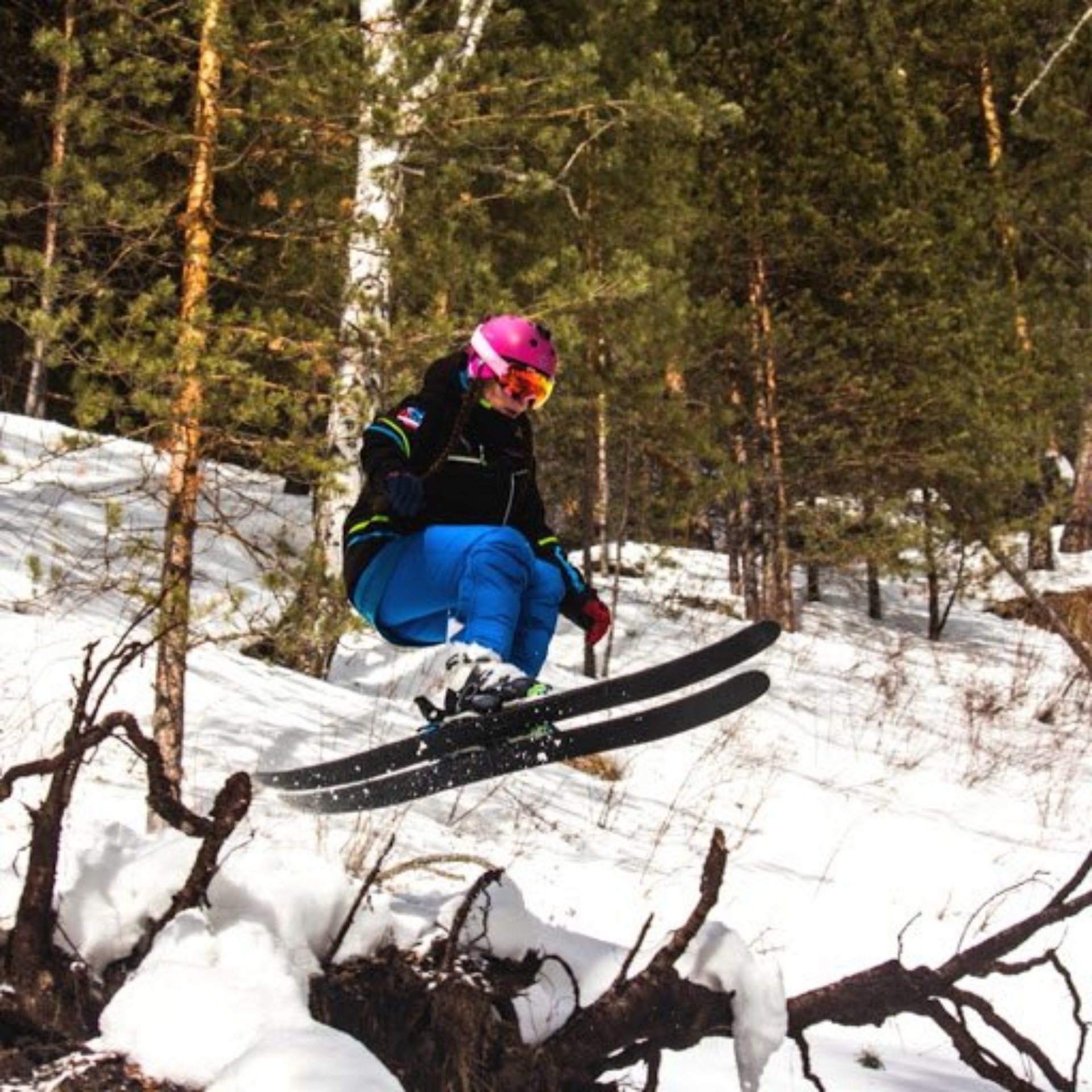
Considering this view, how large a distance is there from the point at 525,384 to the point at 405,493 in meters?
0.49

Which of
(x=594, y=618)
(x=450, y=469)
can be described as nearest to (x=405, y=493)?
(x=450, y=469)

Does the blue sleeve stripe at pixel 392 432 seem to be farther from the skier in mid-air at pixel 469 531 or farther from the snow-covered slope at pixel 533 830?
the snow-covered slope at pixel 533 830

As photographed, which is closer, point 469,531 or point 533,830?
point 469,531

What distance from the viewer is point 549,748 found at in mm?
3445

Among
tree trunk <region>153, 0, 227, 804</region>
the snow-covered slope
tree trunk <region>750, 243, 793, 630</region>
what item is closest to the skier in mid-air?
the snow-covered slope

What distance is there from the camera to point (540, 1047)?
2465mm

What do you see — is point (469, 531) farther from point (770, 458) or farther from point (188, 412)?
point (770, 458)

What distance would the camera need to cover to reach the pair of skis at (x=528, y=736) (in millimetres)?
3451

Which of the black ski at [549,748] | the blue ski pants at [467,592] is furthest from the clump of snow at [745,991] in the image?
the blue ski pants at [467,592]

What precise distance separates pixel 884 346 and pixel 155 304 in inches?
396

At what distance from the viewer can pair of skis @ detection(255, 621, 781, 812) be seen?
345 cm

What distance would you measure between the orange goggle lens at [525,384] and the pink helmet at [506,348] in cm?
1

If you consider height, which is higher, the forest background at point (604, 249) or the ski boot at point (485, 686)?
the forest background at point (604, 249)

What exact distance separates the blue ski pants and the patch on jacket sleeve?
0.29 meters
